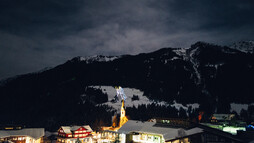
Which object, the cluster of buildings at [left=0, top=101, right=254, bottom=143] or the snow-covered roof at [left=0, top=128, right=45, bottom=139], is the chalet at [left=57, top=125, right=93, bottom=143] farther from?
the snow-covered roof at [left=0, top=128, right=45, bottom=139]

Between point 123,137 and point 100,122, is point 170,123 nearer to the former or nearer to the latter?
point 123,137

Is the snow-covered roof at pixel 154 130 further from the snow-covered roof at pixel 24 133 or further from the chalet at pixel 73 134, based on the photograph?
the snow-covered roof at pixel 24 133

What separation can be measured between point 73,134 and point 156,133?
2967 cm

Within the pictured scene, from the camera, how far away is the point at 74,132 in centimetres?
6141

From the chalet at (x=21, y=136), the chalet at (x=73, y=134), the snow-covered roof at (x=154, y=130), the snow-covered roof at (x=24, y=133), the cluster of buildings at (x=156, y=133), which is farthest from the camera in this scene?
the chalet at (x=73, y=134)

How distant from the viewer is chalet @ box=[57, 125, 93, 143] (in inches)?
2370

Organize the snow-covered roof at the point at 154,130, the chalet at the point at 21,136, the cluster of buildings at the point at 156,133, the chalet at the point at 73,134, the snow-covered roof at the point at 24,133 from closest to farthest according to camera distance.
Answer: the cluster of buildings at the point at 156,133
the snow-covered roof at the point at 154,130
the chalet at the point at 21,136
the snow-covered roof at the point at 24,133
the chalet at the point at 73,134

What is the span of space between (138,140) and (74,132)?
23.2 meters

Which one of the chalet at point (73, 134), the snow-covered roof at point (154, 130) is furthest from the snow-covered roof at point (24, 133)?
the snow-covered roof at point (154, 130)

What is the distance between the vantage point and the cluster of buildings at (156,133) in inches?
1401

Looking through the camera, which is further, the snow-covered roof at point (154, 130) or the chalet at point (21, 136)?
the chalet at point (21, 136)

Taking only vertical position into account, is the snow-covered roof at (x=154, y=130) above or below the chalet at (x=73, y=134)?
above

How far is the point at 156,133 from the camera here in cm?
4400

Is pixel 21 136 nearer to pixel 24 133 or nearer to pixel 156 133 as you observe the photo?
pixel 24 133
